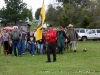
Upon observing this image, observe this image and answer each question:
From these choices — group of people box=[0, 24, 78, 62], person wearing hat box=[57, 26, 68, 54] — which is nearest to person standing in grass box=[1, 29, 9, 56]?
group of people box=[0, 24, 78, 62]

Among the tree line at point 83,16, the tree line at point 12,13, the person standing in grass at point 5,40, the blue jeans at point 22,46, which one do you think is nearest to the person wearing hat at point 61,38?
the blue jeans at point 22,46

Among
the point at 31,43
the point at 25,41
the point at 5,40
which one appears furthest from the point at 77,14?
the point at 5,40

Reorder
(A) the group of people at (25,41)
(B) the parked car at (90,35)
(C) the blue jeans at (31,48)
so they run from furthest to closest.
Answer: (B) the parked car at (90,35)
(C) the blue jeans at (31,48)
(A) the group of people at (25,41)

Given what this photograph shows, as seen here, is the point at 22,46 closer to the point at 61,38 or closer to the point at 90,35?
the point at 61,38

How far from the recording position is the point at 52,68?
12406 mm

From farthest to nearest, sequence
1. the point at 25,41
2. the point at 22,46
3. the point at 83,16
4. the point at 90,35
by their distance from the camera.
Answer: the point at 83,16 < the point at 90,35 < the point at 25,41 < the point at 22,46

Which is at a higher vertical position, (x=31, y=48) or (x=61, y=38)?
(x=61, y=38)

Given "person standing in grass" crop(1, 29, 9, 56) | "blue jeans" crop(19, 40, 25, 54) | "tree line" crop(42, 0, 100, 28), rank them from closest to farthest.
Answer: "blue jeans" crop(19, 40, 25, 54) → "person standing in grass" crop(1, 29, 9, 56) → "tree line" crop(42, 0, 100, 28)

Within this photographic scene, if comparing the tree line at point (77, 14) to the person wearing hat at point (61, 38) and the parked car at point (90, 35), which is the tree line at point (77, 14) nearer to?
the parked car at point (90, 35)

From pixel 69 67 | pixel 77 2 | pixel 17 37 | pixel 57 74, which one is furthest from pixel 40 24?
pixel 77 2

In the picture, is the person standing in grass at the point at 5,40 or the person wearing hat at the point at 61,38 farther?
the person wearing hat at the point at 61,38

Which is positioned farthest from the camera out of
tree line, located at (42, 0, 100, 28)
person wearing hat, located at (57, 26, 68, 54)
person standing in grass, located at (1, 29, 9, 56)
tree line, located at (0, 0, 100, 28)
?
tree line, located at (0, 0, 100, 28)

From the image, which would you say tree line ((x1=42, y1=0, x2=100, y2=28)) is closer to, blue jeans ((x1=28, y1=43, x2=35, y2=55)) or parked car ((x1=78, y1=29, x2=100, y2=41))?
parked car ((x1=78, y1=29, x2=100, y2=41))

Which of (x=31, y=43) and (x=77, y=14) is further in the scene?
(x=77, y=14)
